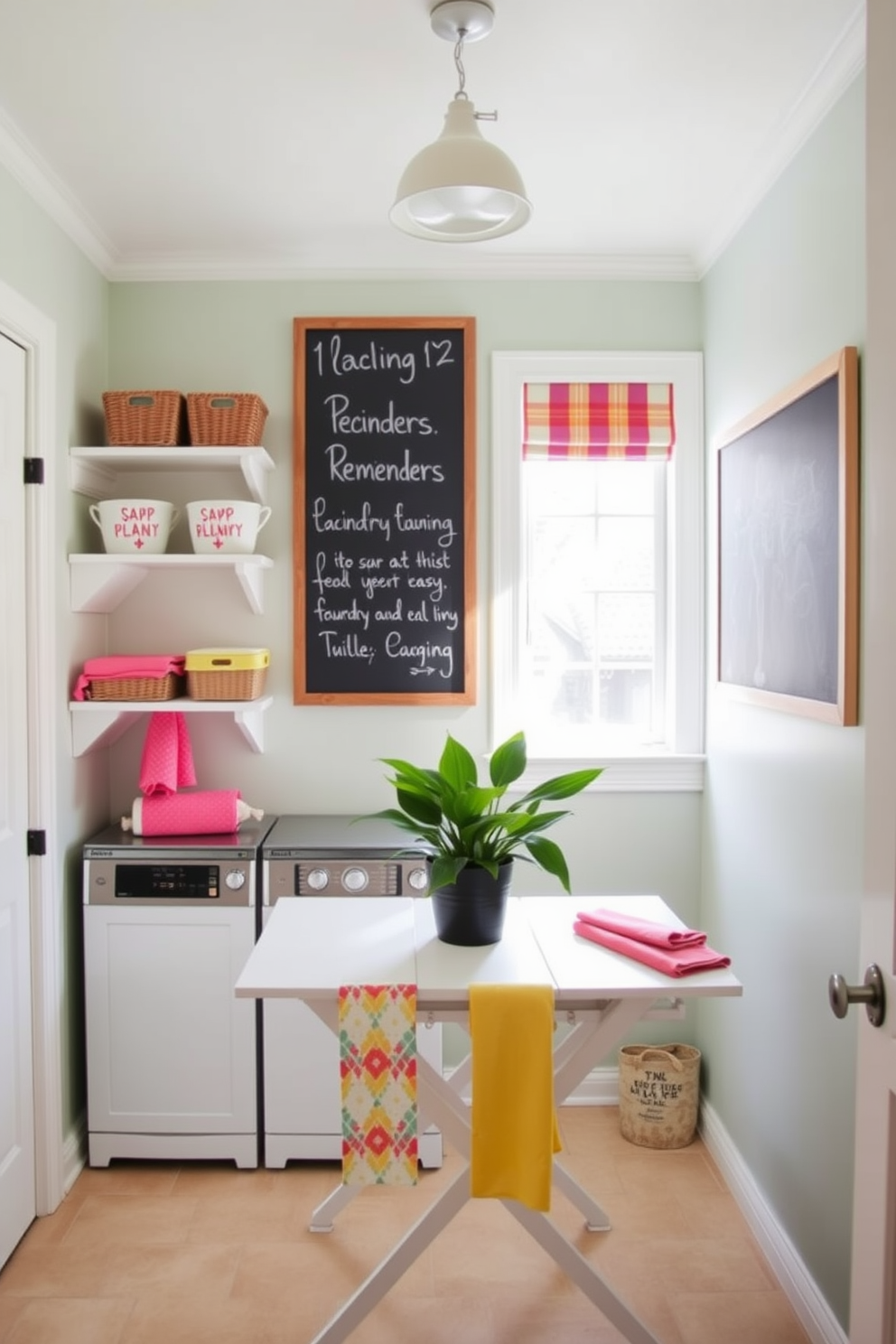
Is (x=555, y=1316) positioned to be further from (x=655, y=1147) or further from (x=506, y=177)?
(x=506, y=177)

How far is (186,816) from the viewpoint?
3.06 meters

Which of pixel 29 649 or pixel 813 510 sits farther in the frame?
pixel 29 649

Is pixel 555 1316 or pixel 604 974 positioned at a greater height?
pixel 604 974

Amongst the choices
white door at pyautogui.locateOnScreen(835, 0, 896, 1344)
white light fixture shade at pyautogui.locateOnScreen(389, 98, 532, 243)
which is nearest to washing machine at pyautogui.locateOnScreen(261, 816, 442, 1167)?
white light fixture shade at pyautogui.locateOnScreen(389, 98, 532, 243)

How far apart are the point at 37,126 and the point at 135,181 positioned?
0.34 m

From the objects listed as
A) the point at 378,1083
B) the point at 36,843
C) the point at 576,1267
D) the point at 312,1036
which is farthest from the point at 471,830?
the point at 36,843

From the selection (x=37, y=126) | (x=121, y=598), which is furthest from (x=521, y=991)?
(x=37, y=126)

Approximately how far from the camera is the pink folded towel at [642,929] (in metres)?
2.12

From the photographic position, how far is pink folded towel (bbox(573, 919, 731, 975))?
2019mm

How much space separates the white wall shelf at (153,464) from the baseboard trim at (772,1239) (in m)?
2.39

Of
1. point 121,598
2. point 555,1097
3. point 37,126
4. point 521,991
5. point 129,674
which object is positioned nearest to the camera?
point 521,991

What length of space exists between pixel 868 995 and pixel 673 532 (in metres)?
2.27

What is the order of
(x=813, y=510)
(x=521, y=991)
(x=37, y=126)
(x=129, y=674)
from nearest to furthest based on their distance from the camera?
(x=521, y=991) → (x=813, y=510) → (x=37, y=126) → (x=129, y=674)

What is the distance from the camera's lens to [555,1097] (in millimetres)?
2102
